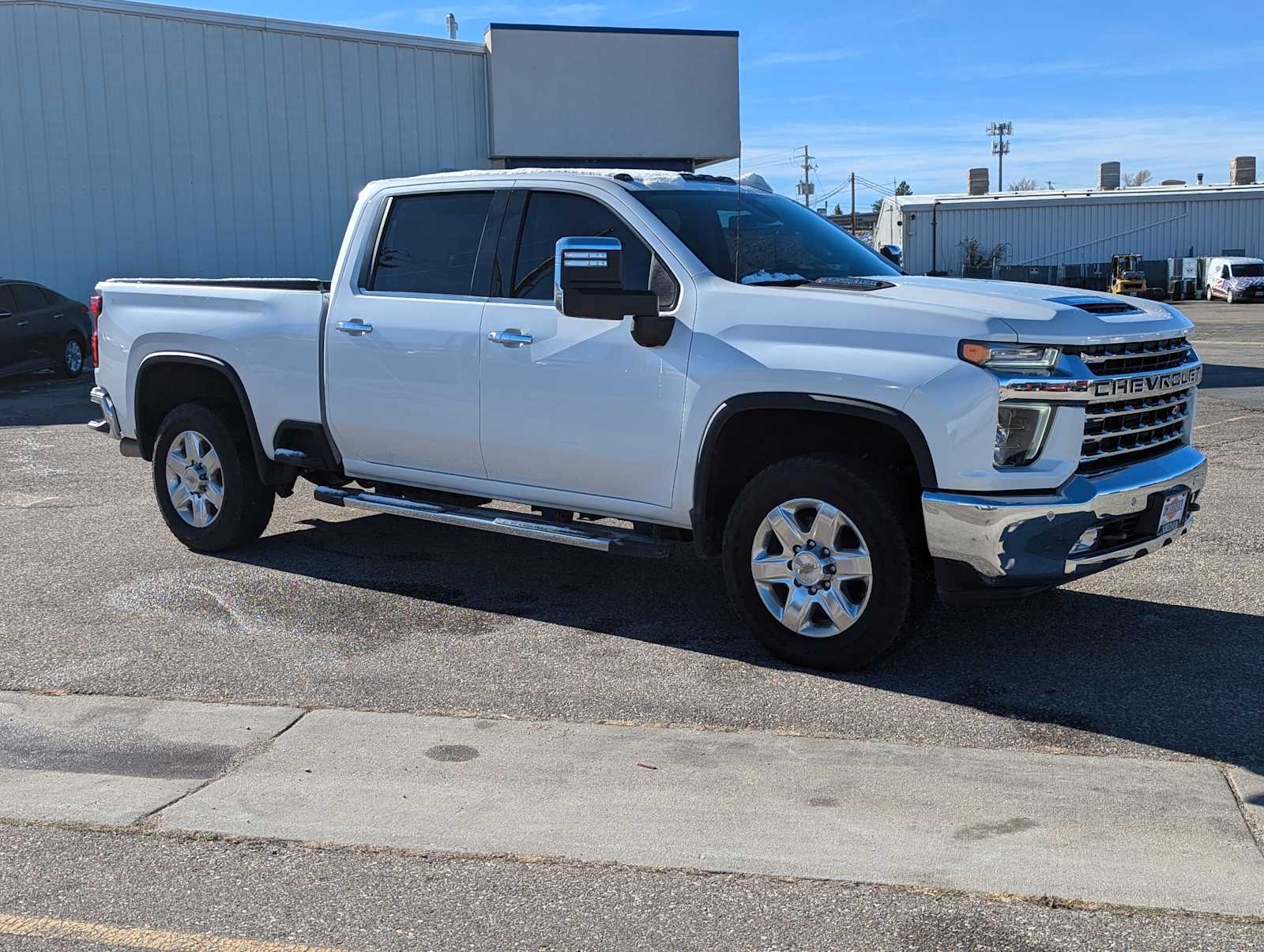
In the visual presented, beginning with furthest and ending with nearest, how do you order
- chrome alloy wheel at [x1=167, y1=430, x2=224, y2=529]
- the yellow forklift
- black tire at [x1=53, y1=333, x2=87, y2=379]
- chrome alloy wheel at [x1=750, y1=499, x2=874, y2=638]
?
the yellow forklift
black tire at [x1=53, y1=333, x2=87, y2=379]
chrome alloy wheel at [x1=167, y1=430, x2=224, y2=529]
chrome alloy wheel at [x1=750, y1=499, x2=874, y2=638]

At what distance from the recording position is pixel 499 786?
14.6 feet

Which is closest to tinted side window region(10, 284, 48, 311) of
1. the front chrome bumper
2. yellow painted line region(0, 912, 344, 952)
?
the front chrome bumper

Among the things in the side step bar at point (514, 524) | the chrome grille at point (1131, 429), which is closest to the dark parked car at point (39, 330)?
the side step bar at point (514, 524)

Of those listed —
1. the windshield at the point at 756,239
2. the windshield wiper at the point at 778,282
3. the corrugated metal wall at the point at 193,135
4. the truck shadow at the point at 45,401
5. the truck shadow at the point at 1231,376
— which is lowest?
the truck shadow at the point at 1231,376

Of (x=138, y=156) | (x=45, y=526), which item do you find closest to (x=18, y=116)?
(x=138, y=156)

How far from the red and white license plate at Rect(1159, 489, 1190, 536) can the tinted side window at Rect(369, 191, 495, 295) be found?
3385 mm

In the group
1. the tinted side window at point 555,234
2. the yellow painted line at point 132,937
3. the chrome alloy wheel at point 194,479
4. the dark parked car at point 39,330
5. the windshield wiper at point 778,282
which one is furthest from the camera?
the dark parked car at point 39,330

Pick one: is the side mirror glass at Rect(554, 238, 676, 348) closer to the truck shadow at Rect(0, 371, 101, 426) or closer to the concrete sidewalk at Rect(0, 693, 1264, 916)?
the concrete sidewalk at Rect(0, 693, 1264, 916)

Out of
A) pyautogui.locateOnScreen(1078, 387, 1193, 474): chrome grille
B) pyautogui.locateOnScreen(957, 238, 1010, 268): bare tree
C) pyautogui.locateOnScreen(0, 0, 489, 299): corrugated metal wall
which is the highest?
pyautogui.locateOnScreen(0, 0, 489, 299): corrugated metal wall

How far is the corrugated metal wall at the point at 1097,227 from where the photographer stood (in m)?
57.7

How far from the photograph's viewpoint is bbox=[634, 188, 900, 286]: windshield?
6.02 meters

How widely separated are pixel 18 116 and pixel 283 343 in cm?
1988

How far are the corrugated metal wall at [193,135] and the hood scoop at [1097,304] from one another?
22.6 m

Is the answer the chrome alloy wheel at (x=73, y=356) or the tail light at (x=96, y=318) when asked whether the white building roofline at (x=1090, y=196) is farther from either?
the tail light at (x=96, y=318)
